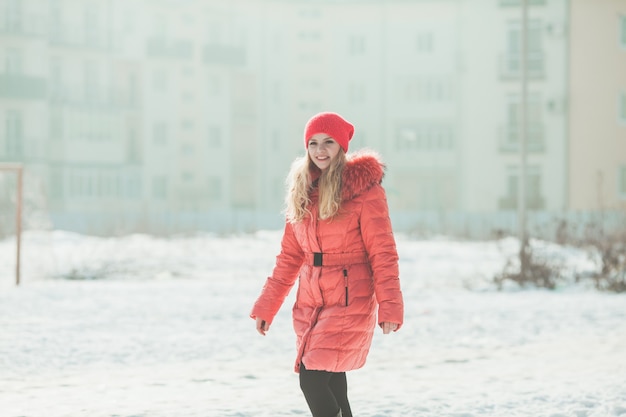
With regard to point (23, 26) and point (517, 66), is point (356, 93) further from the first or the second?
point (23, 26)

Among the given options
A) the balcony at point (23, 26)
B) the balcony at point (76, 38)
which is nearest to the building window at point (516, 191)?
the balcony at point (76, 38)

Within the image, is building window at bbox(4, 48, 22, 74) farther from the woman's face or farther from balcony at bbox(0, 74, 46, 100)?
the woman's face

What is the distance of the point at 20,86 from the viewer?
39969mm

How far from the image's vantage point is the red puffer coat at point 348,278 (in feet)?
12.5

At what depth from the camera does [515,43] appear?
39219mm

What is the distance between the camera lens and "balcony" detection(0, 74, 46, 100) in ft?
131

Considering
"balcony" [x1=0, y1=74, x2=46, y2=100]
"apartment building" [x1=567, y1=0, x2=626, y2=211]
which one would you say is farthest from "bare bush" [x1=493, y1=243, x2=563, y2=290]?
"balcony" [x1=0, y1=74, x2=46, y2=100]

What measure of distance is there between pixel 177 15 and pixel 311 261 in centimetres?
4303

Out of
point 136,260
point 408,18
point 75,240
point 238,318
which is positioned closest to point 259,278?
point 136,260

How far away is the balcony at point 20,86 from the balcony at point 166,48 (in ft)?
20.8

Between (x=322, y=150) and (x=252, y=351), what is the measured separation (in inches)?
171

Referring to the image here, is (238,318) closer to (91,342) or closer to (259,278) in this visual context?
(91,342)

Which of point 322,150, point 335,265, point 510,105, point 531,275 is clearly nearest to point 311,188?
point 322,150

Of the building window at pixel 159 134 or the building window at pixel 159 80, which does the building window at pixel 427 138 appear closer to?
the building window at pixel 159 134
